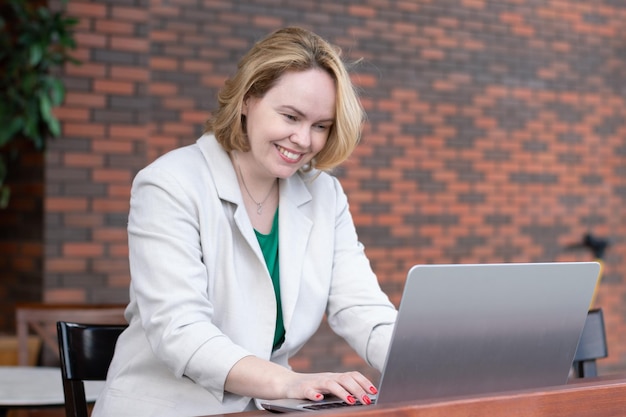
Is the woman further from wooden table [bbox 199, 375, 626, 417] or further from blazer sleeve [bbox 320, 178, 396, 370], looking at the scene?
wooden table [bbox 199, 375, 626, 417]

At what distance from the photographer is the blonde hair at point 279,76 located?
2.17m

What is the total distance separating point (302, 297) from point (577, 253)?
4853 mm

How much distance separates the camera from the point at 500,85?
630 cm

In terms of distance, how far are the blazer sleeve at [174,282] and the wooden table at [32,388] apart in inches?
33.2

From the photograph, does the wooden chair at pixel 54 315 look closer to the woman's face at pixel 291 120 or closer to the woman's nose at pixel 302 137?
the woman's face at pixel 291 120

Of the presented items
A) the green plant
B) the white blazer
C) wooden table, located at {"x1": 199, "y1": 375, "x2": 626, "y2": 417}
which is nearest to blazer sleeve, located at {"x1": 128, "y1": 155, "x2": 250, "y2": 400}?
the white blazer

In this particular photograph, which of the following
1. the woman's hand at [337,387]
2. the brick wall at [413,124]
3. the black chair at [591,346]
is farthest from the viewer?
the brick wall at [413,124]

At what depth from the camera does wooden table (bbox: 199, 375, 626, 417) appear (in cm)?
138

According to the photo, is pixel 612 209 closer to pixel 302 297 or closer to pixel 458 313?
pixel 302 297

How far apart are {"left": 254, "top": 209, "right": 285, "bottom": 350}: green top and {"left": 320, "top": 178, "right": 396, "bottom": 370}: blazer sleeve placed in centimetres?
17

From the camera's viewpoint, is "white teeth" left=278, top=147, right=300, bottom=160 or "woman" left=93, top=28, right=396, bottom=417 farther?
"white teeth" left=278, top=147, right=300, bottom=160

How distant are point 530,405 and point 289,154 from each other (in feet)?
2.95

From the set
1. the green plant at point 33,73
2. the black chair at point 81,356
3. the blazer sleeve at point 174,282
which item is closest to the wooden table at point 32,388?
the black chair at point 81,356

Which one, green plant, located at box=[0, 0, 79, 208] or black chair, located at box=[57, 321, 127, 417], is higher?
green plant, located at box=[0, 0, 79, 208]
